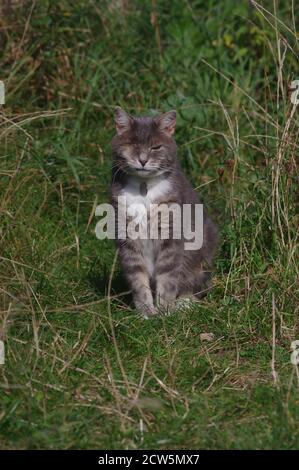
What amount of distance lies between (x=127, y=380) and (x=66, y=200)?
2310 millimetres

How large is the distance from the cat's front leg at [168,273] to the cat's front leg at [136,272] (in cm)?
7

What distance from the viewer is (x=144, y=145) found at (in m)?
5.20

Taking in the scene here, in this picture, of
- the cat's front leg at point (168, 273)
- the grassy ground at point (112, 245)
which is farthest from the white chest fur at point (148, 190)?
the grassy ground at point (112, 245)

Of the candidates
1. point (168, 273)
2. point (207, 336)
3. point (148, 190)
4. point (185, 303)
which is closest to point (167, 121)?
point (148, 190)

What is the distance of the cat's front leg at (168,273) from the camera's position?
5227 mm

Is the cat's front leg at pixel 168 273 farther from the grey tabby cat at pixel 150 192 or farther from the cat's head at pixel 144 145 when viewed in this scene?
the cat's head at pixel 144 145

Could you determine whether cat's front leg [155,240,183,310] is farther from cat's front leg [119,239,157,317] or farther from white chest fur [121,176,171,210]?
white chest fur [121,176,171,210]

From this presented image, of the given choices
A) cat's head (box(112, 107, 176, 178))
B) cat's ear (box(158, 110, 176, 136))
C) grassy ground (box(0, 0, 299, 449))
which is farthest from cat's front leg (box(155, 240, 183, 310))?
cat's ear (box(158, 110, 176, 136))

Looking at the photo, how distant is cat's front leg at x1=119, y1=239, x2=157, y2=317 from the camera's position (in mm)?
5199

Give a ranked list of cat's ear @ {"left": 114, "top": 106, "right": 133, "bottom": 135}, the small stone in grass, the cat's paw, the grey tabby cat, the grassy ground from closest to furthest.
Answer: the grassy ground → the small stone in grass → the cat's paw → the grey tabby cat → cat's ear @ {"left": 114, "top": 106, "right": 133, "bottom": 135}

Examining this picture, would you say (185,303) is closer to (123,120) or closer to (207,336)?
(207,336)

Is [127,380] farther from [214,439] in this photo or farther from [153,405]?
[214,439]
